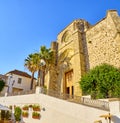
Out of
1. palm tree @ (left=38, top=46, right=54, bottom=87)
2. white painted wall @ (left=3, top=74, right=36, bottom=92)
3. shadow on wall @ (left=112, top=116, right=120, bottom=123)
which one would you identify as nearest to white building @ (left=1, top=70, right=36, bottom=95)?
white painted wall @ (left=3, top=74, right=36, bottom=92)

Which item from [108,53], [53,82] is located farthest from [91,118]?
[53,82]

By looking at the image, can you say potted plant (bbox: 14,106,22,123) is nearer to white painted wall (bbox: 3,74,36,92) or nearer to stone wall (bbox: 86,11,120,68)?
stone wall (bbox: 86,11,120,68)

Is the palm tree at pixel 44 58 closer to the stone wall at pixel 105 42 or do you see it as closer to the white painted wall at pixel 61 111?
the stone wall at pixel 105 42

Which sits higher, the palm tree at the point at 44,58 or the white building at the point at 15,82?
the palm tree at the point at 44,58

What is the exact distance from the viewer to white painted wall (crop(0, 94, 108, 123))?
1475 centimetres

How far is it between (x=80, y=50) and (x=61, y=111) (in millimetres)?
13028

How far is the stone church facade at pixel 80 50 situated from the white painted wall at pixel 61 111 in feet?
25.2

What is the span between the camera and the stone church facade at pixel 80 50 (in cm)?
2440

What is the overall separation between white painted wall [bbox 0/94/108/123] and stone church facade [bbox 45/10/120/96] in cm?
769

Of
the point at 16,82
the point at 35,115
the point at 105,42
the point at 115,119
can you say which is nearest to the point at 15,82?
the point at 16,82

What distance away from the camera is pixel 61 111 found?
1647 cm

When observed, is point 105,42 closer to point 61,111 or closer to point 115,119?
point 61,111

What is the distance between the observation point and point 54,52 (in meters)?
33.2

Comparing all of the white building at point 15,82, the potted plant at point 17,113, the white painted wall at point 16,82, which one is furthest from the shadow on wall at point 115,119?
the white painted wall at point 16,82
